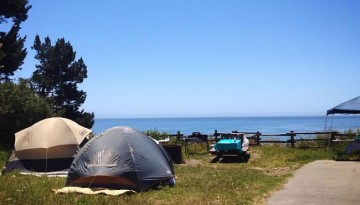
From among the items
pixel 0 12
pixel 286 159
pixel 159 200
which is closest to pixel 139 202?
pixel 159 200

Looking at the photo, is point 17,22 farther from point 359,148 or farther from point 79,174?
point 359,148

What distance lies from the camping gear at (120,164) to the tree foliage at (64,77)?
28.4m

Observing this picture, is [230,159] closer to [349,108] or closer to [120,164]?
[349,108]

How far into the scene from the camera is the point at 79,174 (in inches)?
409

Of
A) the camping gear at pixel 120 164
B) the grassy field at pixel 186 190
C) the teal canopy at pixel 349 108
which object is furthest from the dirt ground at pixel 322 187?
the teal canopy at pixel 349 108

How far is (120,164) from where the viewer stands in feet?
33.9

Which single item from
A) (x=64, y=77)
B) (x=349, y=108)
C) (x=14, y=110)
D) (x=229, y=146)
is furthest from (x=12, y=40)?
(x=349, y=108)

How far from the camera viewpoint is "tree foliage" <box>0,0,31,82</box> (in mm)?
26016

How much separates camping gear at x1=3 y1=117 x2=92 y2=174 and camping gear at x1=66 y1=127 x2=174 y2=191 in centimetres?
352

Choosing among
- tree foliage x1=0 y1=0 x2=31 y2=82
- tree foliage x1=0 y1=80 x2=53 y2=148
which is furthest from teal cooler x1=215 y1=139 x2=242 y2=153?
tree foliage x1=0 y1=0 x2=31 y2=82

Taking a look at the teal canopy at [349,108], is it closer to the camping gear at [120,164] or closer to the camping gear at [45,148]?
the camping gear at [120,164]

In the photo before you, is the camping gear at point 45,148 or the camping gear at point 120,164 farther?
the camping gear at point 45,148

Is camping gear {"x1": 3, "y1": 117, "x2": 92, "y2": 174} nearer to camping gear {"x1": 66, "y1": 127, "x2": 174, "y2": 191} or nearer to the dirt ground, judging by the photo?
camping gear {"x1": 66, "y1": 127, "x2": 174, "y2": 191}

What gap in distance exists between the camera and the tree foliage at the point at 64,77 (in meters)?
38.8
